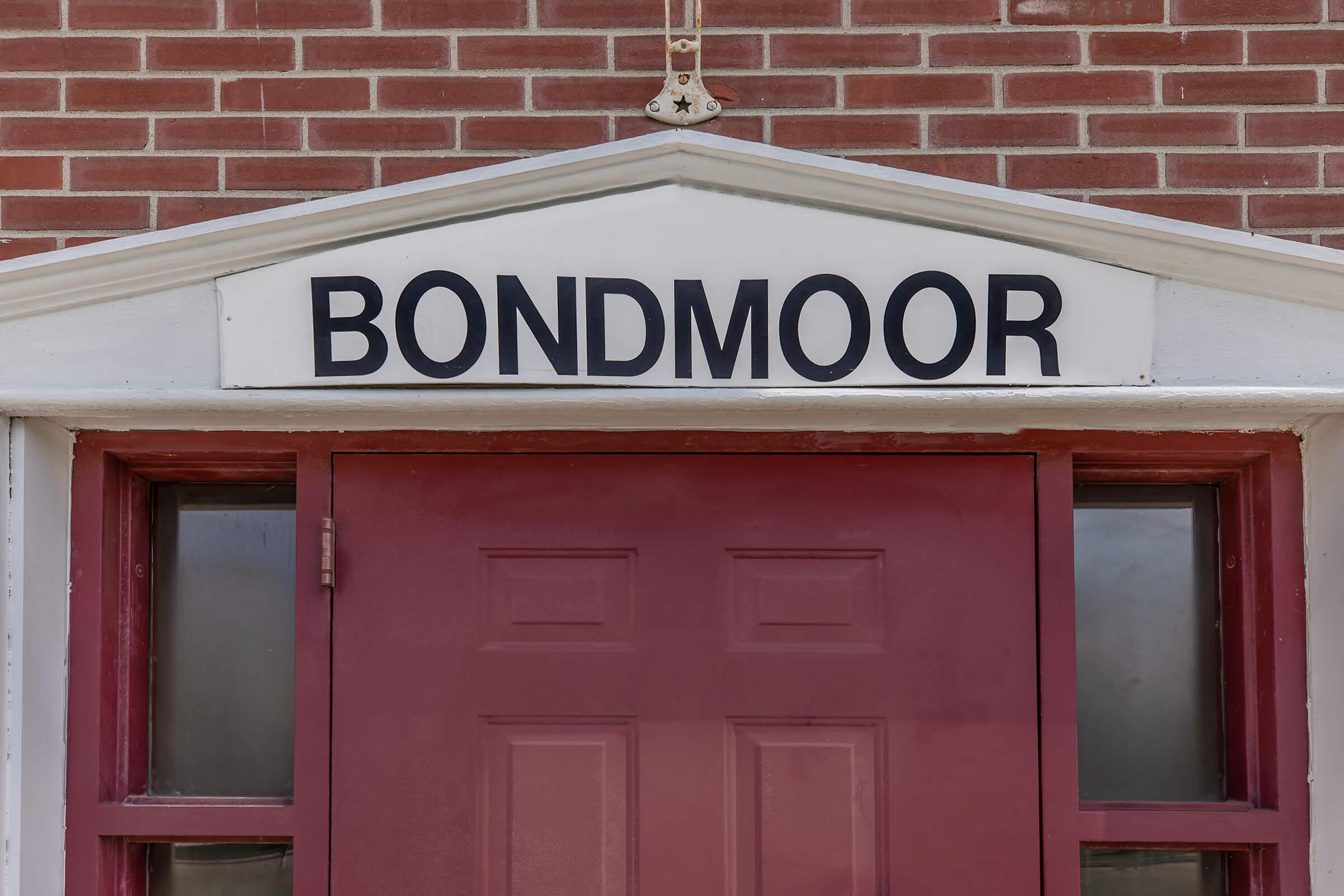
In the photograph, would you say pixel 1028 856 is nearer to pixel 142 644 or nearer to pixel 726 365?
pixel 726 365

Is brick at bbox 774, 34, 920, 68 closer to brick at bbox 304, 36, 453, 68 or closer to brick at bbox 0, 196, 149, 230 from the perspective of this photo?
brick at bbox 304, 36, 453, 68

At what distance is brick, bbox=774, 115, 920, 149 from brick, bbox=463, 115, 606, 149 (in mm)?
361

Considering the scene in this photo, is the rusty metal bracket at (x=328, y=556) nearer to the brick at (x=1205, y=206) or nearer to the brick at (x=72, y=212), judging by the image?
the brick at (x=72, y=212)

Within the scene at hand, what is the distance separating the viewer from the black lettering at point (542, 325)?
1855 millimetres

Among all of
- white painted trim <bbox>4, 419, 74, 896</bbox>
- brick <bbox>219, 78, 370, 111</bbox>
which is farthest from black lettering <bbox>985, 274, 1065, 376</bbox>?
white painted trim <bbox>4, 419, 74, 896</bbox>

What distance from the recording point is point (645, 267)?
1.86 meters

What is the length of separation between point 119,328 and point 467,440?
2.18 ft

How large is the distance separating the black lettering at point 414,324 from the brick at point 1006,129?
938 millimetres

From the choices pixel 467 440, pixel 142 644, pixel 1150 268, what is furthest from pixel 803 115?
pixel 142 644

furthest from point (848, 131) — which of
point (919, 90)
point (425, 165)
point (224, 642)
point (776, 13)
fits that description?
point (224, 642)

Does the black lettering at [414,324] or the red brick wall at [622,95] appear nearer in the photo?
the black lettering at [414,324]

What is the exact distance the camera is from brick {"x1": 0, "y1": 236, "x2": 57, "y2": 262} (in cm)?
203

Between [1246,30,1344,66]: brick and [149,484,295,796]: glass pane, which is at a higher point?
[1246,30,1344,66]: brick

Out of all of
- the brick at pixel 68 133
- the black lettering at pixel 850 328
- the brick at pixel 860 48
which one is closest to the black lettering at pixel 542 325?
the black lettering at pixel 850 328
